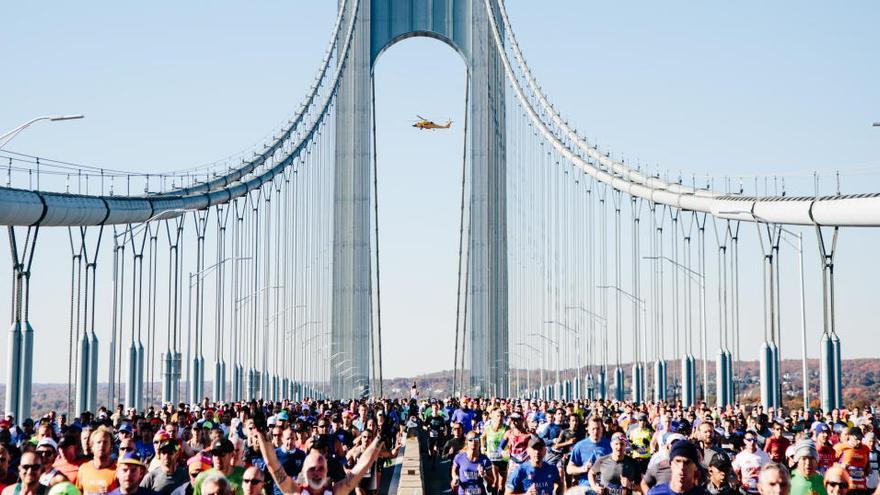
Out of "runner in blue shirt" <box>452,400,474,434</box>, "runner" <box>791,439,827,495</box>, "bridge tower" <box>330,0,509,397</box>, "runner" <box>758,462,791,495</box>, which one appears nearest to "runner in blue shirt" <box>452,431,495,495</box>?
"runner" <box>791,439,827,495</box>

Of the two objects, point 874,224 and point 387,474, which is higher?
point 874,224

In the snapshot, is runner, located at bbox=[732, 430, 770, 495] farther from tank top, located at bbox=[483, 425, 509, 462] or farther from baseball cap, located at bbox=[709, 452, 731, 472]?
tank top, located at bbox=[483, 425, 509, 462]

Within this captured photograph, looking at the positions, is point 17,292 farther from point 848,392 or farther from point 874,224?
point 848,392

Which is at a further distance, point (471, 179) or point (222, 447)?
point (471, 179)

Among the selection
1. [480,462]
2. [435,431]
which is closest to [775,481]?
[480,462]

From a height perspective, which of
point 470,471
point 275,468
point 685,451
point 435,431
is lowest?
point 470,471

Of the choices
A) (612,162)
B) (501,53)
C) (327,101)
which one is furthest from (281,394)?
(612,162)

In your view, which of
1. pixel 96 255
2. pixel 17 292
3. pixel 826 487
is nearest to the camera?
pixel 826 487

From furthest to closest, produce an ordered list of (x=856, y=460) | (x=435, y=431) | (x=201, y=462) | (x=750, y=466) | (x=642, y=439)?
(x=435, y=431) < (x=642, y=439) < (x=856, y=460) < (x=750, y=466) < (x=201, y=462)

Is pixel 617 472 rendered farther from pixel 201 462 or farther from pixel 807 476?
pixel 201 462
